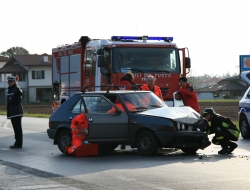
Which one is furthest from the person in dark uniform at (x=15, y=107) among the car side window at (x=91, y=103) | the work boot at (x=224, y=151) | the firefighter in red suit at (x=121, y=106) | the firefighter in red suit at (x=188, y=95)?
the work boot at (x=224, y=151)

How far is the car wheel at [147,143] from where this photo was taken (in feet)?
44.9

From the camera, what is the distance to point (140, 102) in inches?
576

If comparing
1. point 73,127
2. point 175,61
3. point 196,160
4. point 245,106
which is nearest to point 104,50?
point 175,61

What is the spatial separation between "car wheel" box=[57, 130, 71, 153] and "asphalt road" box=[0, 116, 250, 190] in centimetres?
21

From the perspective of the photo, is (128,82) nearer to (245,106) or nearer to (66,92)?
(245,106)

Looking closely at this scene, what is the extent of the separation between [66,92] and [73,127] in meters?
10.4

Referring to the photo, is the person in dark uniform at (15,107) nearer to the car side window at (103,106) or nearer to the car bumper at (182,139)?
the car side window at (103,106)

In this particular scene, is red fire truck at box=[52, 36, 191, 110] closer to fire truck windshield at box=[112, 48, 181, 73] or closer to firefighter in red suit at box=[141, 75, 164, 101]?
fire truck windshield at box=[112, 48, 181, 73]

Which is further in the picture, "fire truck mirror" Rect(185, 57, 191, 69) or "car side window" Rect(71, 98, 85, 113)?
"fire truck mirror" Rect(185, 57, 191, 69)

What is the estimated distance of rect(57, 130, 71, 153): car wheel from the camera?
1502cm

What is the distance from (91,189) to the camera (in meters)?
9.49

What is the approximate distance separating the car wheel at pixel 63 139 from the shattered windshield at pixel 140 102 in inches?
61.6

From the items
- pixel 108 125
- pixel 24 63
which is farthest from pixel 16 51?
pixel 108 125

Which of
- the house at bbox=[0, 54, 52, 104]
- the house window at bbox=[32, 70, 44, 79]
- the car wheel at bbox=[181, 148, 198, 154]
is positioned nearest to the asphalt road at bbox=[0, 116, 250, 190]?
the car wheel at bbox=[181, 148, 198, 154]
